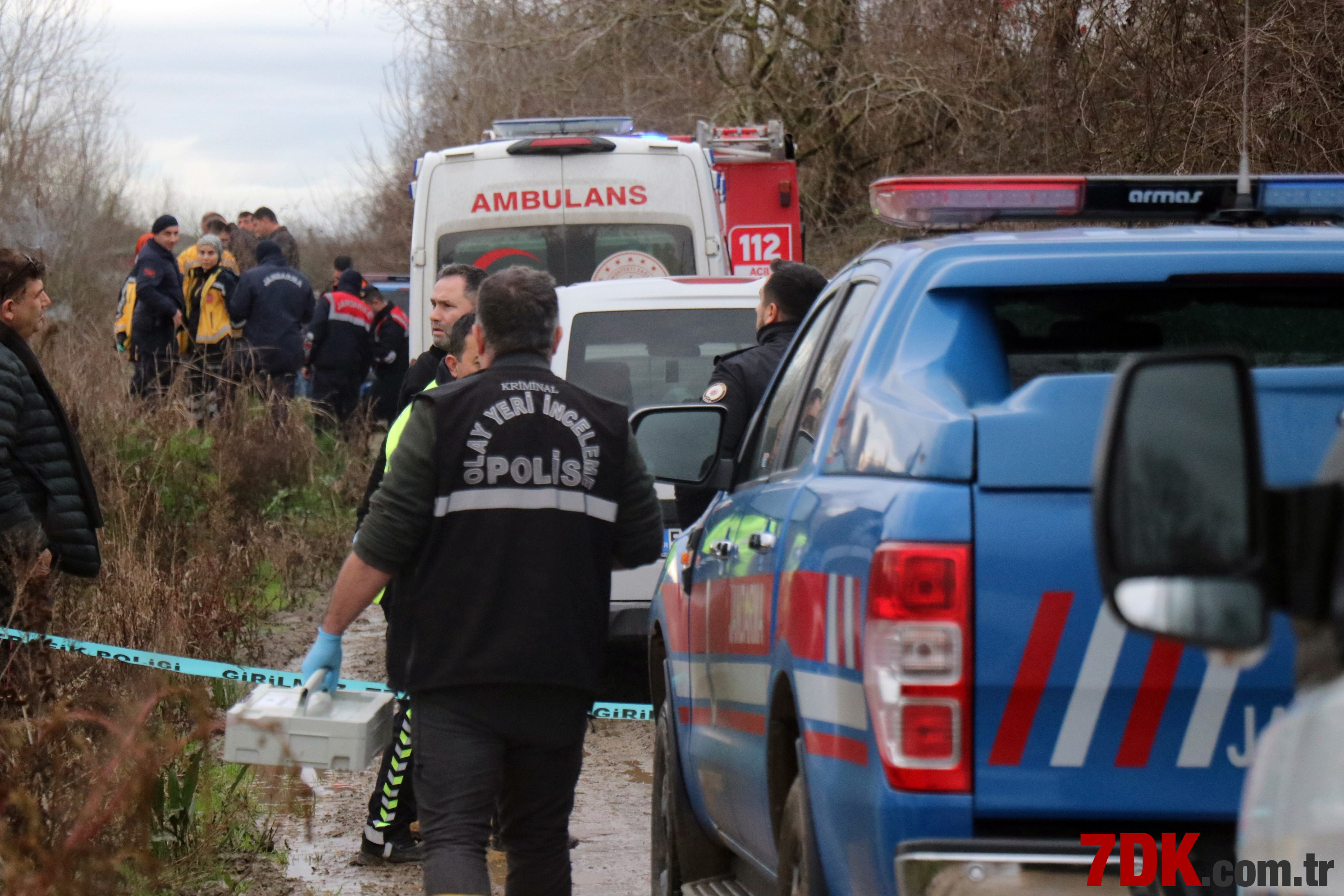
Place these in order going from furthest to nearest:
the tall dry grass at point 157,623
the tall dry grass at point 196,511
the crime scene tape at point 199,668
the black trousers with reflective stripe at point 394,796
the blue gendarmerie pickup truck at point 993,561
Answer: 1. the tall dry grass at point 196,511
2. the crime scene tape at point 199,668
3. the black trousers with reflective stripe at point 394,796
4. the tall dry grass at point 157,623
5. the blue gendarmerie pickup truck at point 993,561

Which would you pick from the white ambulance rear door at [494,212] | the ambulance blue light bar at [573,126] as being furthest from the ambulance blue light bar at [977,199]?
the ambulance blue light bar at [573,126]

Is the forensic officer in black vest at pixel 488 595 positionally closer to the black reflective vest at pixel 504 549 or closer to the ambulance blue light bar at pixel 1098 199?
the black reflective vest at pixel 504 549

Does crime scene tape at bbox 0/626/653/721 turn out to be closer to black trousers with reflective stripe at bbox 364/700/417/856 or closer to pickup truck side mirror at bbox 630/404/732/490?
black trousers with reflective stripe at bbox 364/700/417/856

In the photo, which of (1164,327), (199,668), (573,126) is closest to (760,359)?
(199,668)

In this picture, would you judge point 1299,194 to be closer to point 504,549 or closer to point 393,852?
point 504,549

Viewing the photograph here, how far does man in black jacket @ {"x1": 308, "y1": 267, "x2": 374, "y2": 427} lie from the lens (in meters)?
17.1

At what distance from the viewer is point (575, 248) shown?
40.0 feet

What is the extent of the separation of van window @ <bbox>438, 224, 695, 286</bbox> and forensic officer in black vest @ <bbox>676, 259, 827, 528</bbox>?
531 cm

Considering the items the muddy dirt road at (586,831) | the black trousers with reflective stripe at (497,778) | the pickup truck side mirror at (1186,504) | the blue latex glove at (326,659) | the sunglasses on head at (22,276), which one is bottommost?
the muddy dirt road at (586,831)

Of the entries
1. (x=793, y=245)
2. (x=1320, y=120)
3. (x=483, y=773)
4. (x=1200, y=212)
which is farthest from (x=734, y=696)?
(x=793, y=245)

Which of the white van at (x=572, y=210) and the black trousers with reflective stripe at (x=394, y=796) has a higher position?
the white van at (x=572, y=210)

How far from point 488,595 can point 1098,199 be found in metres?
1.64

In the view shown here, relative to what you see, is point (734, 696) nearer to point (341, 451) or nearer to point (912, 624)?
point (912, 624)

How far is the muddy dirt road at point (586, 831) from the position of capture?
5.55 m
